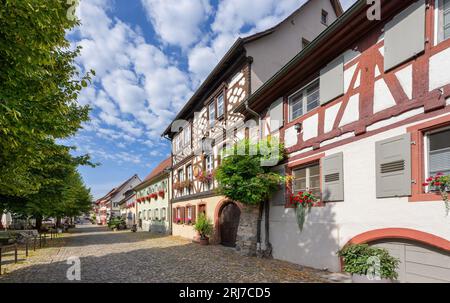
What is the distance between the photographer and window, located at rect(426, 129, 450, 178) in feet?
15.8

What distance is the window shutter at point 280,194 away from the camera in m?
9.08

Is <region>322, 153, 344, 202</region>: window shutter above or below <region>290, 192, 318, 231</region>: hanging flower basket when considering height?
above

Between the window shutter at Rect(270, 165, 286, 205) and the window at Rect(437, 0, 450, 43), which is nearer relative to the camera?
the window at Rect(437, 0, 450, 43)

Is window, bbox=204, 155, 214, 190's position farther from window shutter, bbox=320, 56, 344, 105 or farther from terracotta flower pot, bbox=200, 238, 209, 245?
window shutter, bbox=320, 56, 344, 105

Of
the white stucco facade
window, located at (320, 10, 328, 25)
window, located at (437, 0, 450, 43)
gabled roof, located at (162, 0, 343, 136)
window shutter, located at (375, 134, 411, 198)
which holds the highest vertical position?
window, located at (320, 10, 328, 25)

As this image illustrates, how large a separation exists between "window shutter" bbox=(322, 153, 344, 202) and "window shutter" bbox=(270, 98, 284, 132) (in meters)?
2.66

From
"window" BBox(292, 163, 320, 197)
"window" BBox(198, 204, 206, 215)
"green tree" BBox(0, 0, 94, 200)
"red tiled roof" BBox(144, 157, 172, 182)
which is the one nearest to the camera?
"green tree" BBox(0, 0, 94, 200)

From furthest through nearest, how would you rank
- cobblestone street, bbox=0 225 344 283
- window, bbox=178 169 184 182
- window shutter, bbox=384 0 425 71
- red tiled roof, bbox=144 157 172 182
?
red tiled roof, bbox=144 157 172 182
window, bbox=178 169 184 182
cobblestone street, bbox=0 225 344 283
window shutter, bbox=384 0 425 71

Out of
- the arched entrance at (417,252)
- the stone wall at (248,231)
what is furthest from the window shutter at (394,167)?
the stone wall at (248,231)

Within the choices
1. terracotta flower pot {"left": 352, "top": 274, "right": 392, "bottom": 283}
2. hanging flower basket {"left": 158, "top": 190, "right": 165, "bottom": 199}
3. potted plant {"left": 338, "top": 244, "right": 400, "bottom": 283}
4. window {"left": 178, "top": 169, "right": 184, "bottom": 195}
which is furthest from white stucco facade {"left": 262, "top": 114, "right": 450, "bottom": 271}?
hanging flower basket {"left": 158, "top": 190, "right": 165, "bottom": 199}

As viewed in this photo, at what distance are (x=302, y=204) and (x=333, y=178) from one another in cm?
136

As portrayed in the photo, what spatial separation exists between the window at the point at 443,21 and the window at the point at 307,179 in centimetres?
405

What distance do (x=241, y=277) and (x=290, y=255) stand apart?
6.95ft
